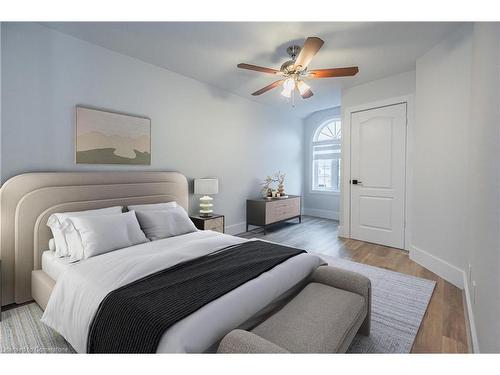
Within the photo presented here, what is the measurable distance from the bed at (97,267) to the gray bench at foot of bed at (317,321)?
0.11 m

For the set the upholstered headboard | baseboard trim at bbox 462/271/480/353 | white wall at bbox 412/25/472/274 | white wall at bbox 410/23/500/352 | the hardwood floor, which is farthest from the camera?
white wall at bbox 412/25/472/274

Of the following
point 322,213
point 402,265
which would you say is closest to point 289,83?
point 402,265

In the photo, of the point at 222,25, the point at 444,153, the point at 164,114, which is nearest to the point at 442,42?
the point at 444,153

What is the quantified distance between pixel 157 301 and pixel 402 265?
301cm

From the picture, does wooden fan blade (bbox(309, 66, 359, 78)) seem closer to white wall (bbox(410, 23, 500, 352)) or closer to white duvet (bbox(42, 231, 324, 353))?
white wall (bbox(410, 23, 500, 352))

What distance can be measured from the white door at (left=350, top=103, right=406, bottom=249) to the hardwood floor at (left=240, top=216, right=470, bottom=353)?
266 mm

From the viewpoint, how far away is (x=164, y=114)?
10.9 ft

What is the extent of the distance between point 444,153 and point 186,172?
321 cm

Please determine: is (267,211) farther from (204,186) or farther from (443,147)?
(443,147)

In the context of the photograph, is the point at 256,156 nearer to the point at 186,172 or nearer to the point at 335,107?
the point at 186,172

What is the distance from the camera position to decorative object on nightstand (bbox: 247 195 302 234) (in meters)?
4.43

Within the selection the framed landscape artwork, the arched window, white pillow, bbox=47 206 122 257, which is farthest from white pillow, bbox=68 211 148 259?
the arched window

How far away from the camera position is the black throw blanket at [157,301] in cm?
112

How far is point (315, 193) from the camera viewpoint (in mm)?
6199
